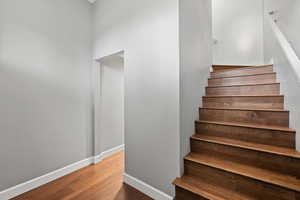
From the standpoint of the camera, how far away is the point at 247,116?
67.0 inches

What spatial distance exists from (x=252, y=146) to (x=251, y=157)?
0.11 meters

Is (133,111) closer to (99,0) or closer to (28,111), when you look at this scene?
(28,111)

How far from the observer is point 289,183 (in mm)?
1086

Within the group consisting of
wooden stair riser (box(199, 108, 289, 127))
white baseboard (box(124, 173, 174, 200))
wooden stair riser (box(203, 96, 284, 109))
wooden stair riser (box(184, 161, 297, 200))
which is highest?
wooden stair riser (box(203, 96, 284, 109))

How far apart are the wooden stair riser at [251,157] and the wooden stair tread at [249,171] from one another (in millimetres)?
42

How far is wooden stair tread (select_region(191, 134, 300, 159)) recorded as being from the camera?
1229 millimetres

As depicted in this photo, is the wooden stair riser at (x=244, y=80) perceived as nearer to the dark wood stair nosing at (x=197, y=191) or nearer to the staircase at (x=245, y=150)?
the staircase at (x=245, y=150)

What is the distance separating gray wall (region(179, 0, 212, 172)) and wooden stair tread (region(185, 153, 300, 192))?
0.20 m

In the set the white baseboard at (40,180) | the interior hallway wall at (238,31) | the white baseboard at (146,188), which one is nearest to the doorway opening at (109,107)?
the white baseboard at (40,180)

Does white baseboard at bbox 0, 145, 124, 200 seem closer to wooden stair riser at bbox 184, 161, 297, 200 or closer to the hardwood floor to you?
the hardwood floor

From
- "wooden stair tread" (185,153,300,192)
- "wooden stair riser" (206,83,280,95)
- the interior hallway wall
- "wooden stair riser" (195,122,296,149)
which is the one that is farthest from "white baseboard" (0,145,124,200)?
the interior hallway wall

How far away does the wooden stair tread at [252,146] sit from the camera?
48.4 inches

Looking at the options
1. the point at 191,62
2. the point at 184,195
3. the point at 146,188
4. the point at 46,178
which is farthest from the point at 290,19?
the point at 46,178

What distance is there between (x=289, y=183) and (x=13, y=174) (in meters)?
2.90
